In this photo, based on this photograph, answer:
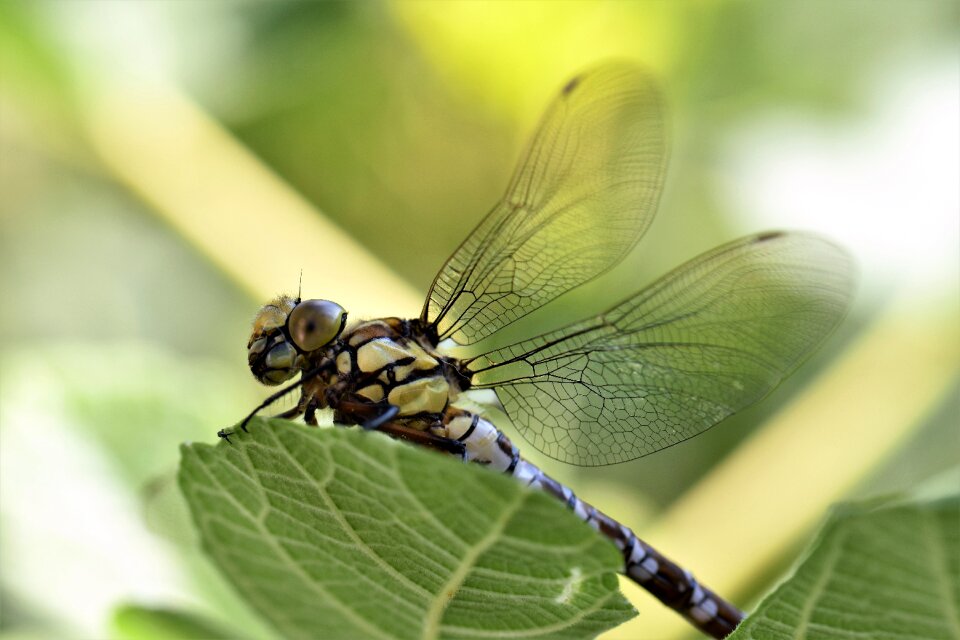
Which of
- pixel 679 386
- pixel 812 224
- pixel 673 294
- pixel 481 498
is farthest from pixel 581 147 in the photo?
pixel 481 498

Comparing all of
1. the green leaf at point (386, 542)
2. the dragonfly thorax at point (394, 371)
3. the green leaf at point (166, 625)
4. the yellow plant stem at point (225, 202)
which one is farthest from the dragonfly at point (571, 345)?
the yellow plant stem at point (225, 202)

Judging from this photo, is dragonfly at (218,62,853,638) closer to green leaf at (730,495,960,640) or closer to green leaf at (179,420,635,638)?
green leaf at (179,420,635,638)

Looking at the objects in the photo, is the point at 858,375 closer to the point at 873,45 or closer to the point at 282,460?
the point at 873,45

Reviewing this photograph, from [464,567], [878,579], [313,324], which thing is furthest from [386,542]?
[313,324]

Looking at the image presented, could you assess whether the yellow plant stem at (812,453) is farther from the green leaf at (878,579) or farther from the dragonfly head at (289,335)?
the green leaf at (878,579)

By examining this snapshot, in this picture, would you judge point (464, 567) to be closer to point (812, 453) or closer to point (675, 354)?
point (675, 354)

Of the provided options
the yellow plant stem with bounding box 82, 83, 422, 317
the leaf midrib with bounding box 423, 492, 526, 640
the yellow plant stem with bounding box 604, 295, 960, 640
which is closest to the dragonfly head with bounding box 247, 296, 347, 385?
the leaf midrib with bounding box 423, 492, 526, 640
